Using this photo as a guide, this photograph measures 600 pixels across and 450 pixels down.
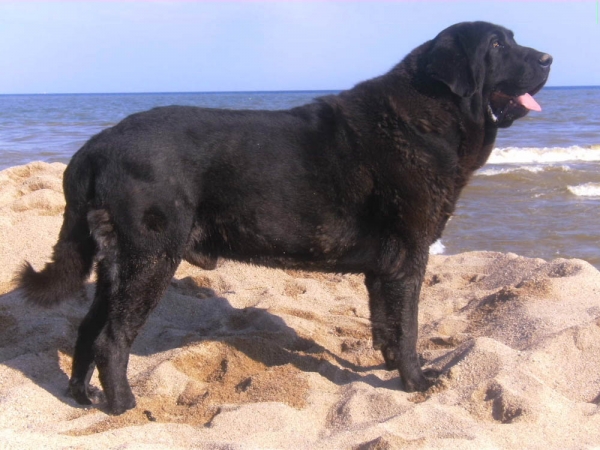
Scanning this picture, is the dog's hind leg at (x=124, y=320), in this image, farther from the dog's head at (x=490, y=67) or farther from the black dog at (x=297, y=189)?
the dog's head at (x=490, y=67)

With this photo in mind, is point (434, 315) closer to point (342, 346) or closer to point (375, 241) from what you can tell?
point (342, 346)

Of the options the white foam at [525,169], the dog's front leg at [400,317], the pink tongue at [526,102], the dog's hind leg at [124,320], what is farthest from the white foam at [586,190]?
the dog's hind leg at [124,320]

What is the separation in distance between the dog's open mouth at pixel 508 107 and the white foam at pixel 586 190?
6694 mm

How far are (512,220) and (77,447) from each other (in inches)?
267

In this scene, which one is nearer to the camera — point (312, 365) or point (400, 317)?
point (400, 317)

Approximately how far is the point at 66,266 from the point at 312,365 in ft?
4.93

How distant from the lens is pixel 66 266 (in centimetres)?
328

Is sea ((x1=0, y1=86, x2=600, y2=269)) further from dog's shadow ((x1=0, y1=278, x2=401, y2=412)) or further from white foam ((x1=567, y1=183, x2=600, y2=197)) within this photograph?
dog's shadow ((x1=0, y1=278, x2=401, y2=412))

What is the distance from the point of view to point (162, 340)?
4.14 meters

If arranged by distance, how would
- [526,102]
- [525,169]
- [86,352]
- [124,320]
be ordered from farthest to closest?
[525,169], [526,102], [86,352], [124,320]

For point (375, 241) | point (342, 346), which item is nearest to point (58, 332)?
point (342, 346)

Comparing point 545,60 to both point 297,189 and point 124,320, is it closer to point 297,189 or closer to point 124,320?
point 297,189

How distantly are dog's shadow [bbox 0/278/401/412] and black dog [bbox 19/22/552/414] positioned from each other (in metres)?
0.30

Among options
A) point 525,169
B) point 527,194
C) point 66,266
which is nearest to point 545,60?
point 66,266
